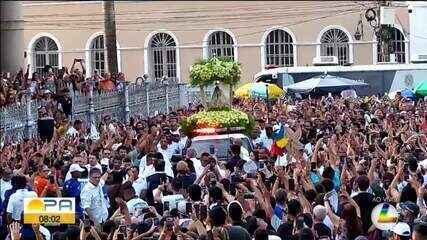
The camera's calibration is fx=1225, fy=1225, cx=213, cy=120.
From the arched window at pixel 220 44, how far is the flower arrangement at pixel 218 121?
3118 centimetres

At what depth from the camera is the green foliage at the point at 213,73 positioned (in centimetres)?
2456

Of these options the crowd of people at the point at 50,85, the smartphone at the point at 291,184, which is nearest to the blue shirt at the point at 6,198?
the smartphone at the point at 291,184

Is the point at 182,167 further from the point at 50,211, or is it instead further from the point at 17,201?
the point at 50,211

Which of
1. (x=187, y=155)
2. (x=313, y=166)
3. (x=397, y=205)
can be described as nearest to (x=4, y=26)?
(x=397, y=205)

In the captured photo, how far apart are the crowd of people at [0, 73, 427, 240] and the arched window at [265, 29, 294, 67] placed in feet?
106

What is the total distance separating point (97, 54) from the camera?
55.2 meters

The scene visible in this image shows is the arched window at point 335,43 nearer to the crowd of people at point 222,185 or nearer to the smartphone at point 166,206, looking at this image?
the crowd of people at point 222,185

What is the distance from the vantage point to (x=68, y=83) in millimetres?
27422

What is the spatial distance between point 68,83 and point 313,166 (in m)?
13.4

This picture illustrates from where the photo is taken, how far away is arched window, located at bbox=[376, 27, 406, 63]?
50.2 metres

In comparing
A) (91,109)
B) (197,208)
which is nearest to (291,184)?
(197,208)

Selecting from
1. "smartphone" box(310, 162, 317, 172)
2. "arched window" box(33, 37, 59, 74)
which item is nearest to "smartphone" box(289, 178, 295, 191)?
"smartphone" box(310, 162, 317, 172)

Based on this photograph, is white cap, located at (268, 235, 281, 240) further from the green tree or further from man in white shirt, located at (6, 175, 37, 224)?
the green tree

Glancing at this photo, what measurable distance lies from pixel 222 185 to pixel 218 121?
385 inches
